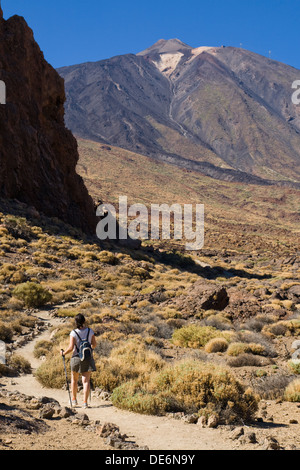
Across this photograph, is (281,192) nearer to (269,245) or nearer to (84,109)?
(269,245)

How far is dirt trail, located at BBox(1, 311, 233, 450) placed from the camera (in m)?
Result: 5.09

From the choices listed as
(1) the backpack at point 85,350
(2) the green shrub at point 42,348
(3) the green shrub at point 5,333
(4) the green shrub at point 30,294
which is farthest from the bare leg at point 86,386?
(4) the green shrub at point 30,294

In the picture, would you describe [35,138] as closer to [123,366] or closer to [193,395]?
[123,366]

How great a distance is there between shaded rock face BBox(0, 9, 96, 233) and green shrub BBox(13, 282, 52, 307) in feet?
43.3

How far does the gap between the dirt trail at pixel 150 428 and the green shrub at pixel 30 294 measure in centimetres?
772

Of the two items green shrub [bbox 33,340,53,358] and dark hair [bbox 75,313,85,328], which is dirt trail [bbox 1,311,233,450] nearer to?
dark hair [bbox 75,313,85,328]

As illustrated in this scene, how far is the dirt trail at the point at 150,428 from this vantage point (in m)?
5.09

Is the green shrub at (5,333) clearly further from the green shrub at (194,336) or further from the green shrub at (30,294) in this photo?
the green shrub at (194,336)

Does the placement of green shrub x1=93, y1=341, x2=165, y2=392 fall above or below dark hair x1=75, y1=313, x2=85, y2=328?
below

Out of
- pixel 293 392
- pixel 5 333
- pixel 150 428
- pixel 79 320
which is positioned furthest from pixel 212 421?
pixel 5 333

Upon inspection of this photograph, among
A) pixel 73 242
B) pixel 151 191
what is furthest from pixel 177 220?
pixel 73 242

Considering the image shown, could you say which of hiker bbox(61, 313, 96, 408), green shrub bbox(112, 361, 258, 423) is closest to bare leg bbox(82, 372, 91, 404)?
hiker bbox(61, 313, 96, 408)

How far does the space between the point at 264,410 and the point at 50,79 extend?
30.1 metres

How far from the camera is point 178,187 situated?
103 meters
